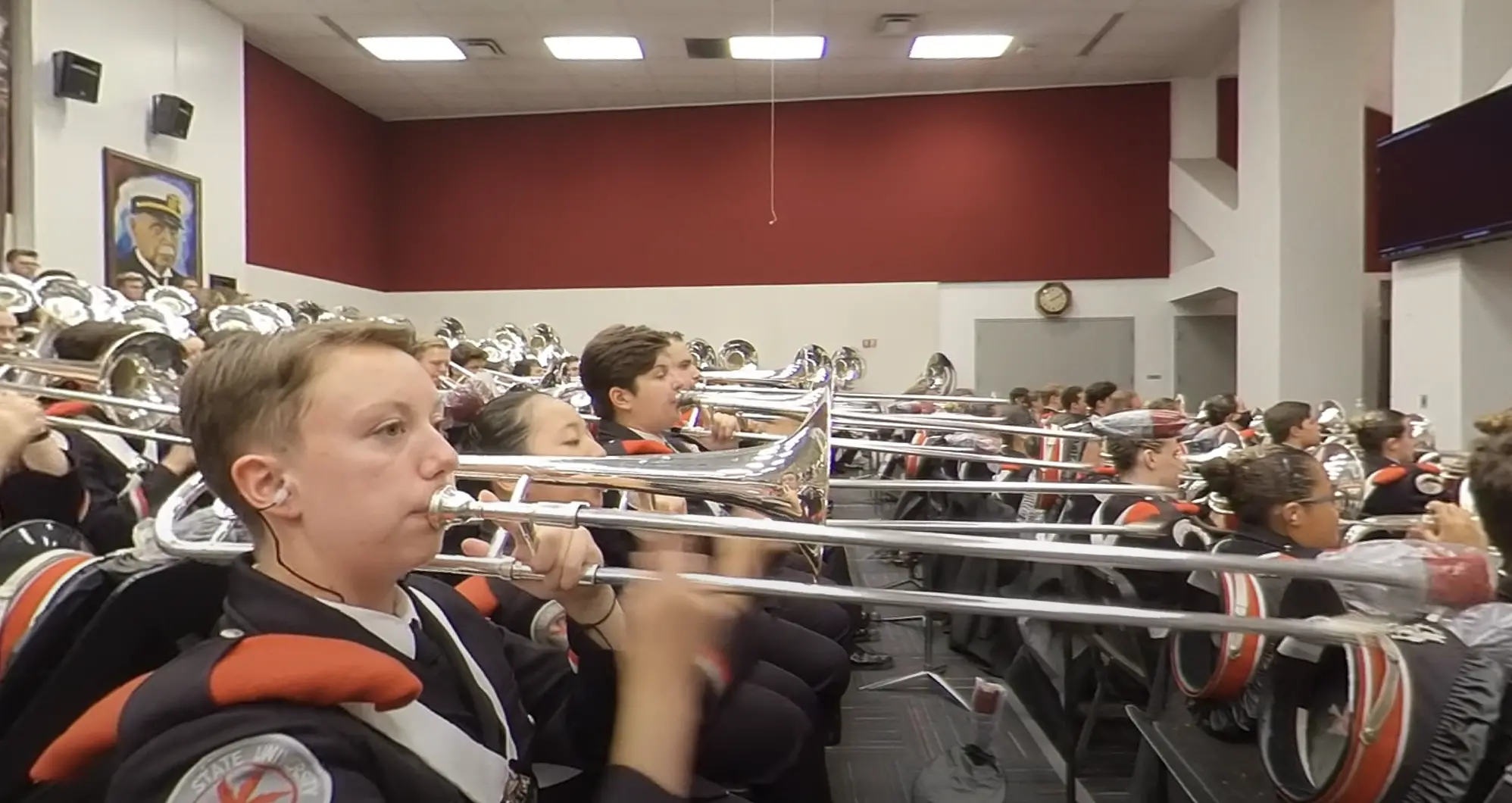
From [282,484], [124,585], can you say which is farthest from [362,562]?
[124,585]

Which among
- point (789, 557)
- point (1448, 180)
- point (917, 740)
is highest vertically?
point (1448, 180)

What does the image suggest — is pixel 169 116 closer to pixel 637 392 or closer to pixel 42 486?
pixel 42 486

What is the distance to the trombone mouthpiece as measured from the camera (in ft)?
3.58

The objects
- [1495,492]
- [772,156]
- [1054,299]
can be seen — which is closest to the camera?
[1495,492]

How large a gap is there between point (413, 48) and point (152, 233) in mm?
2846

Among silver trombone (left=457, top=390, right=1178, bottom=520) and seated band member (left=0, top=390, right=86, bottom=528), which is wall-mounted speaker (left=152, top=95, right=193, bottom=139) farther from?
silver trombone (left=457, top=390, right=1178, bottom=520)

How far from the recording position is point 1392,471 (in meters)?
3.85

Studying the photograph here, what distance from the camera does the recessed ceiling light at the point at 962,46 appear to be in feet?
29.7

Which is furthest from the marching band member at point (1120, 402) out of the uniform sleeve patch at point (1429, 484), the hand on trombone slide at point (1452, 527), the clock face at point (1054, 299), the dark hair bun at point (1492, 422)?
the hand on trombone slide at point (1452, 527)

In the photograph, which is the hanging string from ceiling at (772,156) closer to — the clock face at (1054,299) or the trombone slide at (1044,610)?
the clock face at (1054,299)

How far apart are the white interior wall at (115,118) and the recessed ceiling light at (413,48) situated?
3.49 feet

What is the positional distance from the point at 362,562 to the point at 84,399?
1904mm

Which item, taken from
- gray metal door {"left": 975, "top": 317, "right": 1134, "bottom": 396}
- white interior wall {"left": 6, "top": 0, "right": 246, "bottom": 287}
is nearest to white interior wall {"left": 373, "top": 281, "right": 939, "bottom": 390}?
gray metal door {"left": 975, "top": 317, "right": 1134, "bottom": 396}

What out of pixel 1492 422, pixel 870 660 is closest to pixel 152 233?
pixel 870 660
